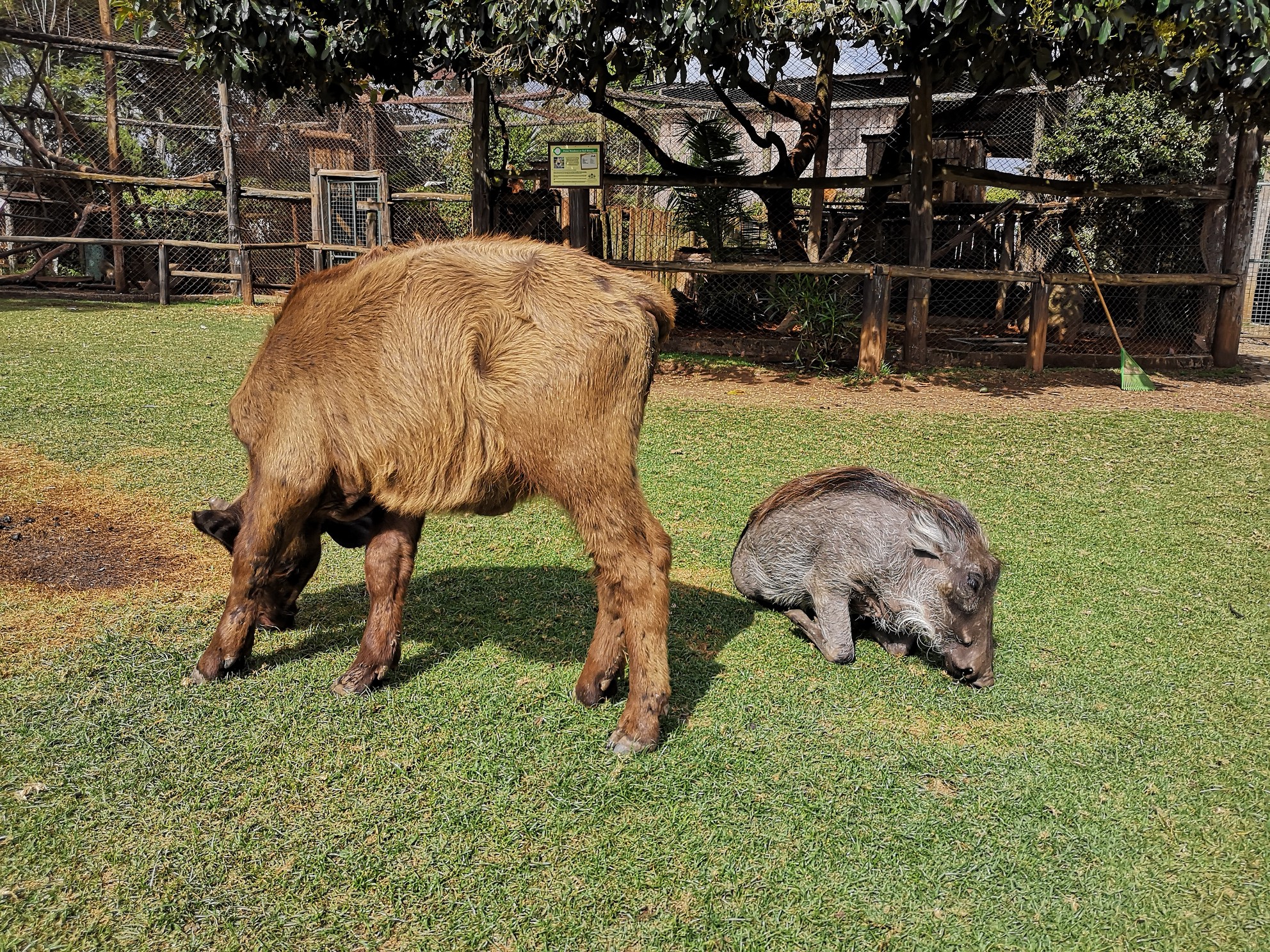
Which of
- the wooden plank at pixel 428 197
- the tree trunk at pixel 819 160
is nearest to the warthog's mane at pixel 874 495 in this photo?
the tree trunk at pixel 819 160

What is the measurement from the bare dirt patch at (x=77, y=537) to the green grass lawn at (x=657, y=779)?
0.33 m

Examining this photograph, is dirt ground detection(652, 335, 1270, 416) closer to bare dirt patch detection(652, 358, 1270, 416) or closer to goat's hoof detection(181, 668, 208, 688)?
bare dirt patch detection(652, 358, 1270, 416)

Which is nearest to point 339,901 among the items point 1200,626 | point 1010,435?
point 1200,626

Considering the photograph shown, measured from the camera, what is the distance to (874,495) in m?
4.38

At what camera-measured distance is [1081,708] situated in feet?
12.5

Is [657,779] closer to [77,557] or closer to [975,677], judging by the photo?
[975,677]

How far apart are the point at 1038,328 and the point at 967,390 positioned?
5.51 ft

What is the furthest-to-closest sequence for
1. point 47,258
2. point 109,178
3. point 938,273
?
point 47,258 < point 109,178 < point 938,273

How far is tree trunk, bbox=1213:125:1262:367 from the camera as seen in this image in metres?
11.6

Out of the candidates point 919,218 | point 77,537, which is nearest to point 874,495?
point 77,537

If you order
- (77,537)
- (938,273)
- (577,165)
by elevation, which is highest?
(577,165)

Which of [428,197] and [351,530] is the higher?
[428,197]

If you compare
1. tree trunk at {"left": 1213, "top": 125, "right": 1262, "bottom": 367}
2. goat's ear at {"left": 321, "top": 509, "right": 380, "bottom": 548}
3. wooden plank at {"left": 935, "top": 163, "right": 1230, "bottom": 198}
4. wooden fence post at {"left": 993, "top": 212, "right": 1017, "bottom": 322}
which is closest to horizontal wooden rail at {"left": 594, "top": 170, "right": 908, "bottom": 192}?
wooden plank at {"left": 935, "top": 163, "right": 1230, "bottom": 198}

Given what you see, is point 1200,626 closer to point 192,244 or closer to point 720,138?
point 720,138
